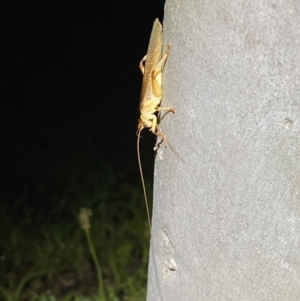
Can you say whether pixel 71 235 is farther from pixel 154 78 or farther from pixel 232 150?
pixel 232 150

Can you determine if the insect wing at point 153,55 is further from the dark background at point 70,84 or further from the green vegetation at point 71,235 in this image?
the dark background at point 70,84

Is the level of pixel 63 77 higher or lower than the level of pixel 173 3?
lower

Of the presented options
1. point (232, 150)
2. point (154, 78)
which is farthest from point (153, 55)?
point (232, 150)

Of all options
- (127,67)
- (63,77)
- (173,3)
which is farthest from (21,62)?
(173,3)

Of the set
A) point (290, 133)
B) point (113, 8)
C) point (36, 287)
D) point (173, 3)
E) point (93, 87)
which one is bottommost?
point (36, 287)

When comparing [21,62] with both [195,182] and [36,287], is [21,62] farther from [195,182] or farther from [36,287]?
[195,182]

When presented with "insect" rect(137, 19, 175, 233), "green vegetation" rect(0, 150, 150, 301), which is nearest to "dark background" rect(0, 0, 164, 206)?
"green vegetation" rect(0, 150, 150, 301)
